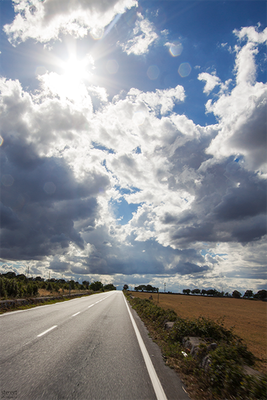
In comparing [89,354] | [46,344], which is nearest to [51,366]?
[89,354]

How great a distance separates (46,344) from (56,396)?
3461 mm

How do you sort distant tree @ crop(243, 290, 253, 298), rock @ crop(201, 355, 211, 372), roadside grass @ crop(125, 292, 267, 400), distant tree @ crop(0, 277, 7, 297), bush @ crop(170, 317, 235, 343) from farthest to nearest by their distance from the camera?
1. distant tree @ crop(243, 290, 253, 298)
2. distant tree @ crop(0, 277, 7, 297)
3. bush @ crop(170, 317, 235, 343)
4. rock @ crop(201, 355, 211, 372)
5. roadside grass @ crop(125, 292, 267, 400)

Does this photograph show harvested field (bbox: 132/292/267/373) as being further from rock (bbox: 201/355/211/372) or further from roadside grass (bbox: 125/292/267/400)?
rock (bbox: 201/355/211/372)

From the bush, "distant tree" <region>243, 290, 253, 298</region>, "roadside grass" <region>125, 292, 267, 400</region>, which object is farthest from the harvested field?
"distant tree" <region>243, 290, 253, 298</region>

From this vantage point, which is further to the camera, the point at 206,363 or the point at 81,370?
the point at 206,363

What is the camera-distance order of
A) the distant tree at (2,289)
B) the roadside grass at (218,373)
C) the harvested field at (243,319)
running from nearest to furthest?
1. the roadside grass at (218,373)
2. the harvested field at (243,319)
3. the distant tree at (2,289)

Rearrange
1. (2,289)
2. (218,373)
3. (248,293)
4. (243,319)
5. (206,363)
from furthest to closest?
(248,293) < (243,319) < (2,289) < (206,363) < (218,373)

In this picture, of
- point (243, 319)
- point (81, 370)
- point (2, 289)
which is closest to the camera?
point (81, 370)

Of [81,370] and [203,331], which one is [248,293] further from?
[81,370]

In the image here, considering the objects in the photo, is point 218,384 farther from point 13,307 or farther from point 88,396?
point 13,307

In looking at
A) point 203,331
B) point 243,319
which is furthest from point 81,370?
point 243,319

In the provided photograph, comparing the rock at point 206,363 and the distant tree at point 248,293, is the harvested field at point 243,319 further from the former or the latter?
the distant tree at point 248,293

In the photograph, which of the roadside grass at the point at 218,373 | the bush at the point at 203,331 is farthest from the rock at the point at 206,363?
the bush at the point at 203,331

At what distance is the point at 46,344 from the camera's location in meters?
6.48
